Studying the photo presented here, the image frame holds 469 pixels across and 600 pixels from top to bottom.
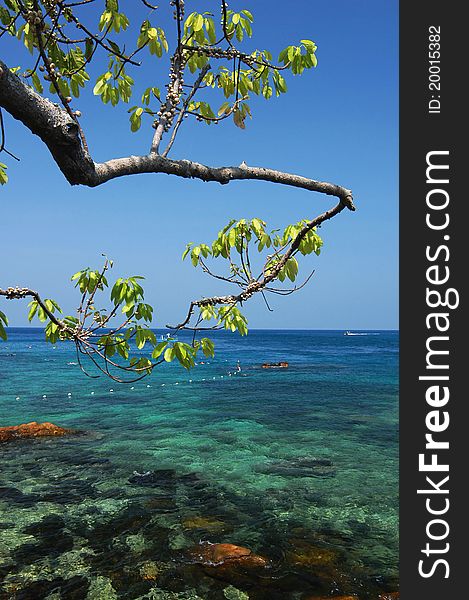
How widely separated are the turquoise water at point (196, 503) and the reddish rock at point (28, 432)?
0.91 m

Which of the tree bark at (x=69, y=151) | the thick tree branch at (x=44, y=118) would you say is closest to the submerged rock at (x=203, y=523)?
the tree bark at (x=69, y=151)

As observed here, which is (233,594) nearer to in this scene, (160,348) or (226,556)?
(226,556)

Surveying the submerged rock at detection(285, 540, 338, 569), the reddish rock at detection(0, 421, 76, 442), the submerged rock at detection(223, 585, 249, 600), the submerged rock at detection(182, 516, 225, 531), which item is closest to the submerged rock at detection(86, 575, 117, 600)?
the submerged rock at detection(223, 585, 249, 600)

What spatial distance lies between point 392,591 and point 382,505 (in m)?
4.29

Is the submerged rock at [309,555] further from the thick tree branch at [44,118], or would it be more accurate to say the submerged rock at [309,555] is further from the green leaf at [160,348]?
the thick tree branch at [44,118]

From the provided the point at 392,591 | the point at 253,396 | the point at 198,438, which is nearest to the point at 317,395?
the point at 253,396

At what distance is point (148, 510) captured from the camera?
10.7m

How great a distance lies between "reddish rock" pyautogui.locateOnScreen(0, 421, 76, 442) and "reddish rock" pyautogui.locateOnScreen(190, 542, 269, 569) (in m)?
11.7

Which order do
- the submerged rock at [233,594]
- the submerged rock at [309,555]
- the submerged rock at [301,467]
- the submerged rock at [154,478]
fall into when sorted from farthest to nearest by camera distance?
the submerged rock at [301,467]
the submerged rock at [154,478]
the submerged rock at [309,555]
the submerged rock at [233,594]

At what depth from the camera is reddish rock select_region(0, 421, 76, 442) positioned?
Result: 58.4ft

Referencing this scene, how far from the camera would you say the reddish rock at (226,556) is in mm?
8023

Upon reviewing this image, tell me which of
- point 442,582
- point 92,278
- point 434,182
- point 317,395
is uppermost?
point 434,182

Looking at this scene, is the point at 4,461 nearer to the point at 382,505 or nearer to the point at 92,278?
the point at 382,505

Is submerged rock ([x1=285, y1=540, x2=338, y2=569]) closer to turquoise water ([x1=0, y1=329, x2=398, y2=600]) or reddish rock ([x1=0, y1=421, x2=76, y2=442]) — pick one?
turquoise water ([x1=0, y1=329, x2=398, y2=600])
